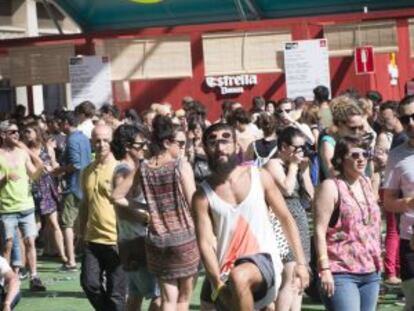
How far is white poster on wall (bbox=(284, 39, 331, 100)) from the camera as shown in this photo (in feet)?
58.4

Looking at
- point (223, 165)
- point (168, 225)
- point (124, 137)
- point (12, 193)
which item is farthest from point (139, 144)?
point (12, 193)

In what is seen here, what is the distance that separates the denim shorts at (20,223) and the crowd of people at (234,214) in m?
0.01

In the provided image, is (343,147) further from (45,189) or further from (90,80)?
(90,80)

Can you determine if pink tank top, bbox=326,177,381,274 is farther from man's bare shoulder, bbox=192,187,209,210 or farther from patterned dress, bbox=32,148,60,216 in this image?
patterned dress, bbox=32,148,60,216

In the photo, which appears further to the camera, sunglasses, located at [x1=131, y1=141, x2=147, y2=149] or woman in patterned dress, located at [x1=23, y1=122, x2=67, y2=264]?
woman in patterned dress, located at [x1=23, y1=122, x2=67, y2=264]

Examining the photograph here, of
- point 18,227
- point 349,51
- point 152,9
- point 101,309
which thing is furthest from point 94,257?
point 152,9

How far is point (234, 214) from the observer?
631 centimetres

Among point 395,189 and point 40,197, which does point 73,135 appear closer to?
point 40,197

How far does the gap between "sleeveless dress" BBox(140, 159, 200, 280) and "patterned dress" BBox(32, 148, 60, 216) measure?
5663 millimetres

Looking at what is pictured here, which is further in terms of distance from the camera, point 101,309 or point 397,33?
point 397,33

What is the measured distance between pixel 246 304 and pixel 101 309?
3185mm

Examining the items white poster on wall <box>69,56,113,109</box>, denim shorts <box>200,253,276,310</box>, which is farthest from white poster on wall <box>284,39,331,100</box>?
denim shorts <box>200,253,276,310</box>

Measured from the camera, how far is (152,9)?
25.7m

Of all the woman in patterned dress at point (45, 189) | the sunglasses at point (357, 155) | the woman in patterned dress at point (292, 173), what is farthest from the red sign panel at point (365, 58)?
the sunglasses at point (357, 155)
